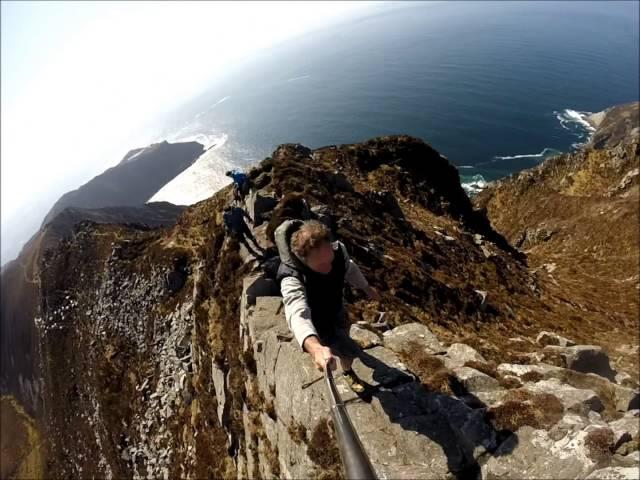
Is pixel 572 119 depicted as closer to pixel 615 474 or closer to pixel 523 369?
pixel 523 369

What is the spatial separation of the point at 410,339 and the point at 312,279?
616cm

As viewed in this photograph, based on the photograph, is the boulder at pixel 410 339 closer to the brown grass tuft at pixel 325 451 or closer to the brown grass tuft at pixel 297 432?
the brown grass tuft at pixel 325 451

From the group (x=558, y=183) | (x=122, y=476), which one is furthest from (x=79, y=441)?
(x=558, y=183)

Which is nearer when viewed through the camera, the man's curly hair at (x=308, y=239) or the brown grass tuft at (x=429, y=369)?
the man's curly hair at (x=308, y=239)

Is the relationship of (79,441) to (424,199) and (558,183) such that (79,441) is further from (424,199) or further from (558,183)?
(558,183)

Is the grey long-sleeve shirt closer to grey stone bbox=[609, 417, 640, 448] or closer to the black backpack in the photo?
grey stone bbox=[609, 417, 640, 448]

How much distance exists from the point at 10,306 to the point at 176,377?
107247 mm

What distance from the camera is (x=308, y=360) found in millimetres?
11023

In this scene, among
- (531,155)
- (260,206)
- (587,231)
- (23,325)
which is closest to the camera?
(260,206)

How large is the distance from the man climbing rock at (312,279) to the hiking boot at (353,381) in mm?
1858

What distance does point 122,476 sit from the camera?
103 feet

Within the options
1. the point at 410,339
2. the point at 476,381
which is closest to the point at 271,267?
the point at 410,339

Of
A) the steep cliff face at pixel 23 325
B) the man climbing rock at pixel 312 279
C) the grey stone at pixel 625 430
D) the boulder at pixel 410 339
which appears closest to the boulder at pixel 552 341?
the boulder at pixel 410 339

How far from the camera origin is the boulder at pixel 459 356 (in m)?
10.9
